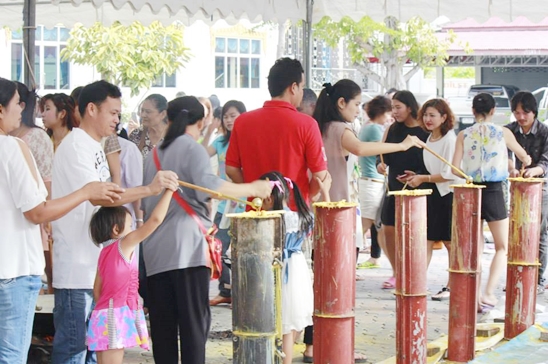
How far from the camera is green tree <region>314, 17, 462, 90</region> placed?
2536 centimetres

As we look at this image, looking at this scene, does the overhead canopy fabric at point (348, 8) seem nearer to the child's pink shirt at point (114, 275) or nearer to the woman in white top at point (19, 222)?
the child's pink shirt at point (114, 275)

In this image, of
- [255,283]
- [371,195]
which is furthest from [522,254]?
[255,283]

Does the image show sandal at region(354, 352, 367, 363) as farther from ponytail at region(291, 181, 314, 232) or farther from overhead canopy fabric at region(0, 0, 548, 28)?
overhead canopy fabric at region(0, 0, 548, 28)

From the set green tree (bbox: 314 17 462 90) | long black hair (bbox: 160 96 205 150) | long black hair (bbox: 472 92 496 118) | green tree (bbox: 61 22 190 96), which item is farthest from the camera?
green tree (bbox: 61 22 190 96)

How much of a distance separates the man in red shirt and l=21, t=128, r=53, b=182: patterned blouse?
178 cm

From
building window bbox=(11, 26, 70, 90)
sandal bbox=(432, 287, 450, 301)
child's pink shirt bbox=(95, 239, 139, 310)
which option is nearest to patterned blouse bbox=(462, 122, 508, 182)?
sandal bbox=(432, 287, 450, 301)

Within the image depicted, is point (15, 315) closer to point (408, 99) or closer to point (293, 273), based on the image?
point (293, 273)

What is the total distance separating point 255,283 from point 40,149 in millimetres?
3926

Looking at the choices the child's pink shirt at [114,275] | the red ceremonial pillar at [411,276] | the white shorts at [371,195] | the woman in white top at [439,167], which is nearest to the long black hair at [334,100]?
the red ceremonial pillar at [411,276]

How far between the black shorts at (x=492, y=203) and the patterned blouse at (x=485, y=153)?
0.30 feet

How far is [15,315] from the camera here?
451 cm

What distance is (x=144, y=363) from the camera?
693 centimetres

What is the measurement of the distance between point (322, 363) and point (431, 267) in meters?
6.77

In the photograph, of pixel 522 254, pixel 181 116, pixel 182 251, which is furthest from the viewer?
pixel 522 254
